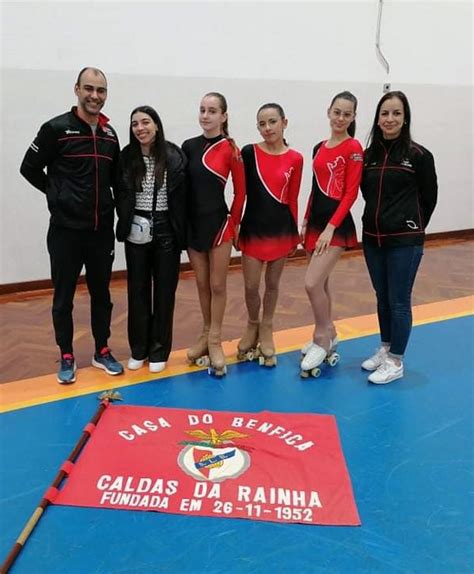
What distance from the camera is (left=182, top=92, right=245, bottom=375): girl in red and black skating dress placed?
2.88 meters

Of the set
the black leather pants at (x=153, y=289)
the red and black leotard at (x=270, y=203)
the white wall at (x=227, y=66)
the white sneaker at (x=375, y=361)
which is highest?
the white wall at (x=227, y=66)

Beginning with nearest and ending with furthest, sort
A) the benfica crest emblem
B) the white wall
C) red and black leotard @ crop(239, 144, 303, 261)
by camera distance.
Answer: the benfica crest emblem, red and black leotard @ crop(239, 144, 303, 261), the white wall

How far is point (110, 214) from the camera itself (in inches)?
116

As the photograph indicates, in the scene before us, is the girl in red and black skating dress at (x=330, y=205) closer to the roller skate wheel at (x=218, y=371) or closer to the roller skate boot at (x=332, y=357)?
the roller skate boot at (x=332, y=357)

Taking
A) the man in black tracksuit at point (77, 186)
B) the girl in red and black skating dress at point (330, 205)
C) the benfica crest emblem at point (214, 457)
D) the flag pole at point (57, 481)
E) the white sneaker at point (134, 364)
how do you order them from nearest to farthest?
the flag pole at point (57, 481) < the benfica crest emblem at point (214, 457) < the man in black tracksuit at point (77, 186) < the girl in red and black skating dress at point (330, 205) < the white sneaker at point (134, 364)

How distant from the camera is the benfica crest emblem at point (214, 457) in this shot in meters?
2.25

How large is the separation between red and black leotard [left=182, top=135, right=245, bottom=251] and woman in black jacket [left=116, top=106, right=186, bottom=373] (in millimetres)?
60

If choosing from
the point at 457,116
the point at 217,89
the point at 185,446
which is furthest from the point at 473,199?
the point at 185,446

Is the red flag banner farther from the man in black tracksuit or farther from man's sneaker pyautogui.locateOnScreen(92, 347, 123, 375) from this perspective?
the man in black tracksuit

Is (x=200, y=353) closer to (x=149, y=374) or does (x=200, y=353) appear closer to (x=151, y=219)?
(x=149, y=374)

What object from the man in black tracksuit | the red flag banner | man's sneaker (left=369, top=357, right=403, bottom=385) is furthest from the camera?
man's sneaker (left=369, top=357, right=403, bottom=385)

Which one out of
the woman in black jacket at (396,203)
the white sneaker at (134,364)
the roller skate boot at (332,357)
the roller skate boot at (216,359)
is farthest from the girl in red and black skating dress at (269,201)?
the white sneaker at (134,364)

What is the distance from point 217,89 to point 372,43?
2091mm

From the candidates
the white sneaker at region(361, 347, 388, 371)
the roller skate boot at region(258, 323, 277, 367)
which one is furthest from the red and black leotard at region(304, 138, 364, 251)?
the white sneaker at region(361, 347, 388, 371)
